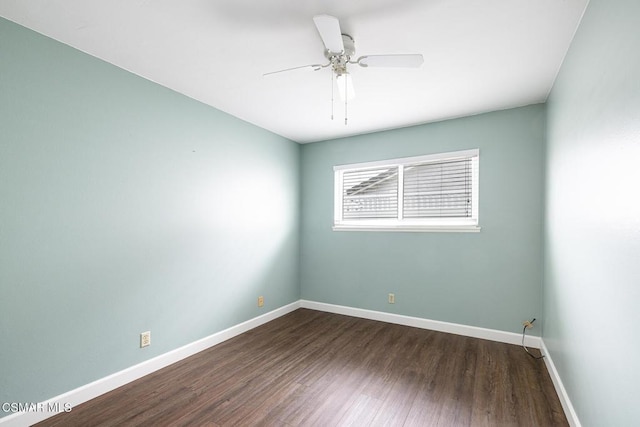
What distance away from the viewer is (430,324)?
11.1ft

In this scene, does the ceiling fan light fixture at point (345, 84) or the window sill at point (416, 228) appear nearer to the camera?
the ceiling fan light fixture at point (345, 84)

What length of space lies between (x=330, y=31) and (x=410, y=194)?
249 centimetres

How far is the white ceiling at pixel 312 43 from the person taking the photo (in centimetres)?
162

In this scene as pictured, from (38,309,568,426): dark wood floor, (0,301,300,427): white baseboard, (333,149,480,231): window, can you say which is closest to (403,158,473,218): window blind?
(333,149,480,231): window

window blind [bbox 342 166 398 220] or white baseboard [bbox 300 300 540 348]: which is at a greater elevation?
window blind [bbox 342 166 398 220]

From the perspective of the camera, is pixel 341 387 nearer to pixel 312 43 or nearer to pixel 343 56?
pixel 343 56

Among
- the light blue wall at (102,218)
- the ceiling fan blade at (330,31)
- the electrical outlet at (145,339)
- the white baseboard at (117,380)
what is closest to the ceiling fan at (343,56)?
the ceiling fan blade at (330,31)

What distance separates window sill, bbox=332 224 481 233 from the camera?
10.5 ft

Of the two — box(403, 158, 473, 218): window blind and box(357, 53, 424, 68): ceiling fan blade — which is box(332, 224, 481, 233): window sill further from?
box(357, 53, 424, 68): ceiling fan blade

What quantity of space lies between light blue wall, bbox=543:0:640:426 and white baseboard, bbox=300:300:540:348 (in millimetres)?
832

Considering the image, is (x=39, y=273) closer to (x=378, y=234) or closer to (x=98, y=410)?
(x=98, y=410)

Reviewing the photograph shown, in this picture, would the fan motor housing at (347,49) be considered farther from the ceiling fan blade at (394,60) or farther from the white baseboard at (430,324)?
the white baseboard at (430,324)

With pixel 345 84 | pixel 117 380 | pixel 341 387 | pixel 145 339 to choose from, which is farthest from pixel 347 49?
pixel 117 380

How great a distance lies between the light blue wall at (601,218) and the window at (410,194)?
1.15 metres
